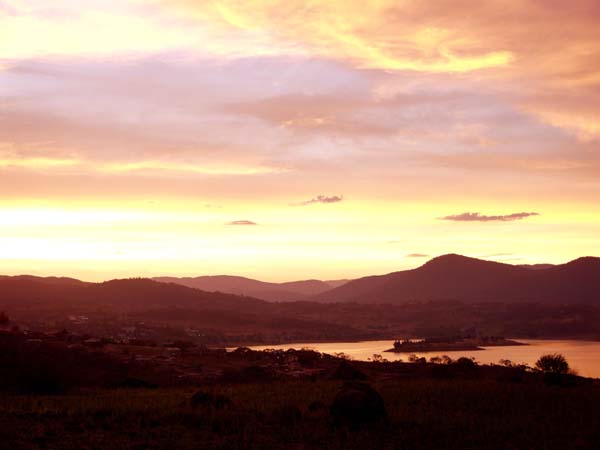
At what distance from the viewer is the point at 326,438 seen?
2334cm

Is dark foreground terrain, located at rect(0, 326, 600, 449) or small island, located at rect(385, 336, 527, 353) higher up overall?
dark foreground terrain, located at rect(0, 326, 600, 449)

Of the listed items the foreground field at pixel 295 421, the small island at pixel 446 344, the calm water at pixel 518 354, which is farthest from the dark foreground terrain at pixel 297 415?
the small island at pixel 446 344

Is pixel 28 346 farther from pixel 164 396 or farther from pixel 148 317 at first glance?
pixel 148 317

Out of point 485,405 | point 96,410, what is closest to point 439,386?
point 485,405

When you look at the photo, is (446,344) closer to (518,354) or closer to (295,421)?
(518,354)

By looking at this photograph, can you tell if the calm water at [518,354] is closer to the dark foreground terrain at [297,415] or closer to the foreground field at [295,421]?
the dark foreground terrain at [297,415]

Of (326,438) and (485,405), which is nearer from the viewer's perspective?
(326,438)

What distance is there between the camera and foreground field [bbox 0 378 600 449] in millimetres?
22188

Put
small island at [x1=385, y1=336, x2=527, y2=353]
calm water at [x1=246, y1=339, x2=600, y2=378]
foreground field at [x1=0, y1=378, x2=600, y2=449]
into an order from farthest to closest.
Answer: small island at [x1=385, y1=336, x2=527, y2=353] < calm water at [x1=246, y1=339, x2=600, y2=378] < foreground field at [x1=0, y1=378, x2=600, y2=449]

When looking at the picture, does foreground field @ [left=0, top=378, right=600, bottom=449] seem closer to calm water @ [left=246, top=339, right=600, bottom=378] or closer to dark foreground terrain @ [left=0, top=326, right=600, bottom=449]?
dark foreground terrain @ [left=0, top=326, right=600, bottom=449]

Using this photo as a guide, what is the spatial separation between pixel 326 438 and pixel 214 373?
3034cm

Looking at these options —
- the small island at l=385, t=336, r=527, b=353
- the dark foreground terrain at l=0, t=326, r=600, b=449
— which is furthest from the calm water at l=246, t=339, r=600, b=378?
the dark foreground terrain at l=0, t=326, r=600, b=449

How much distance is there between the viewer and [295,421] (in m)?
26.2

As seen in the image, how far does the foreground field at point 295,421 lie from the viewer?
72.8ft
